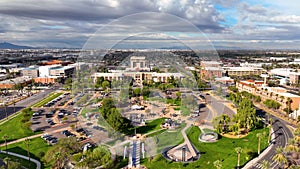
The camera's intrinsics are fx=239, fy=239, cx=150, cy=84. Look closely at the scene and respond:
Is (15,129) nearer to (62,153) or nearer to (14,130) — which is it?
(14,130)

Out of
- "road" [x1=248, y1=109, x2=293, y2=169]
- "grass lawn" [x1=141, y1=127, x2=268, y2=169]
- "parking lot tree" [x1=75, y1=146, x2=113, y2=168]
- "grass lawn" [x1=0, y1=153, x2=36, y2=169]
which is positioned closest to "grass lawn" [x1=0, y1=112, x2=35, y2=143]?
"grass lawn" [x1=0, y1=153, x2=36, y2=169]

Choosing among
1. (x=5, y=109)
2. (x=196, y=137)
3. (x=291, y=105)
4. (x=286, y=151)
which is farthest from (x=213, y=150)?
(x=5, y=109)

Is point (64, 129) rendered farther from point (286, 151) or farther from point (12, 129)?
point (286, 151)

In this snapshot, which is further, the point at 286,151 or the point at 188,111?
the point at 188,111

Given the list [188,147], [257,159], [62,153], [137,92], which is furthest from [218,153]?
[137,92]

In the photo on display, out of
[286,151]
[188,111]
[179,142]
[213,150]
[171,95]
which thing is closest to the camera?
[286,151]
